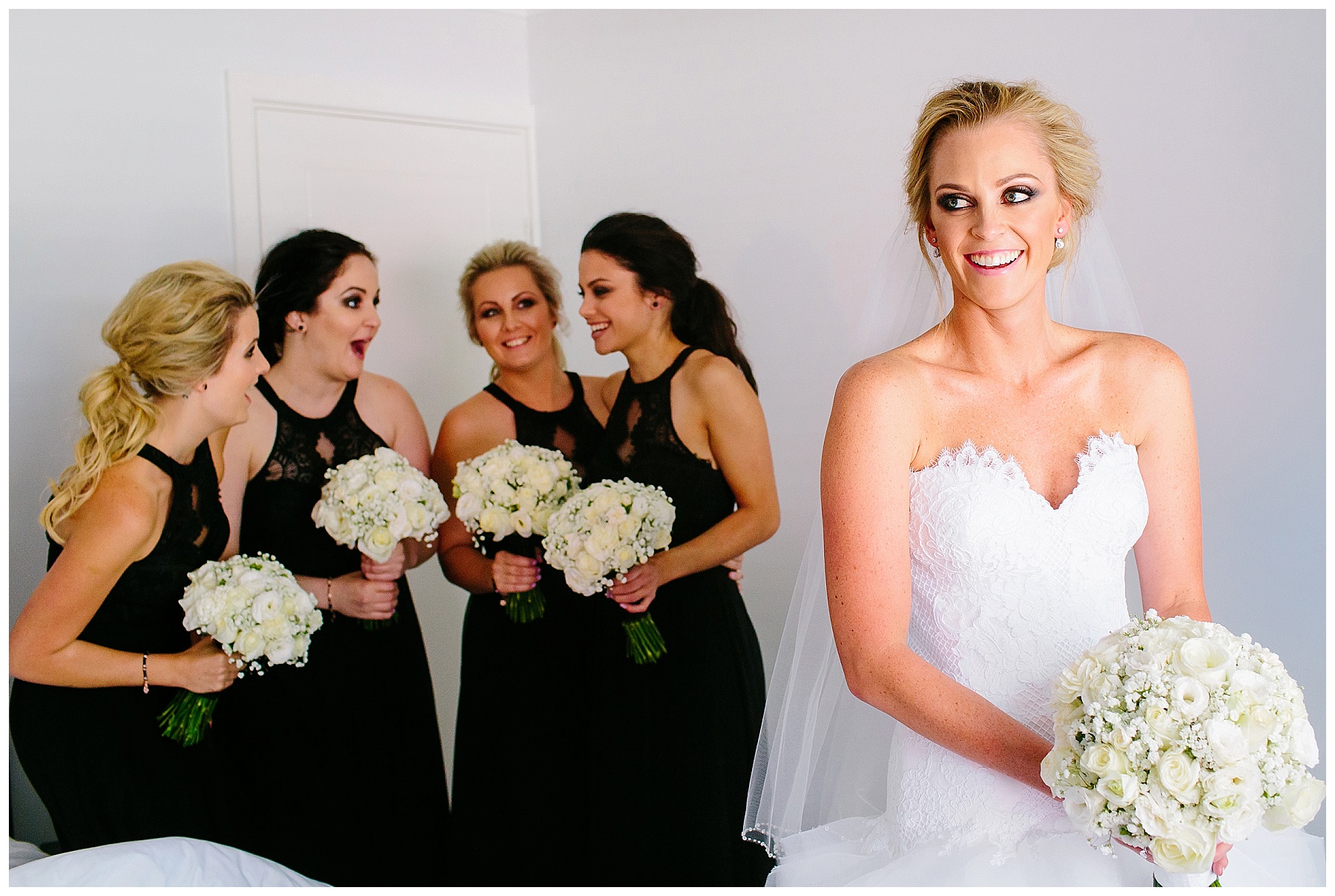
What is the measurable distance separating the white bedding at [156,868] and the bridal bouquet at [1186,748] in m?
1.60

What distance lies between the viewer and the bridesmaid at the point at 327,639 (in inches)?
132

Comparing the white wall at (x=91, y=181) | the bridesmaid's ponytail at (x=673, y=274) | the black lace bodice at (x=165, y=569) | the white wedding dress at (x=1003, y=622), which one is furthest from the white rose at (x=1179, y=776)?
the white wall at (x=91, y=181)

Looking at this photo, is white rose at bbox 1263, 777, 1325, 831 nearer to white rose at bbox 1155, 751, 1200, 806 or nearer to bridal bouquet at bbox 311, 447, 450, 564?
white rose at bbox 1155, 751, 1200, 806

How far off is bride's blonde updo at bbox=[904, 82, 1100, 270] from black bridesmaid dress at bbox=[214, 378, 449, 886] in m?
2.12

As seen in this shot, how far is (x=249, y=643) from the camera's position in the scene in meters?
2.91

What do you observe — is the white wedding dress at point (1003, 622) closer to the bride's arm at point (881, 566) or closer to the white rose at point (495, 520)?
the bride's arm at point (881, 566)

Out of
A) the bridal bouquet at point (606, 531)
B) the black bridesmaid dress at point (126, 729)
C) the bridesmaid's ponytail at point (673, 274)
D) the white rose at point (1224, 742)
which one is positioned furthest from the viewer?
the bridesmaid's ponytail at point (673, 274)

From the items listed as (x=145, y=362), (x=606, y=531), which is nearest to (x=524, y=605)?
(x=606, y=531)

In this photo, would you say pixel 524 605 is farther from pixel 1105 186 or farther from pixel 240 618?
pixel 1105 186

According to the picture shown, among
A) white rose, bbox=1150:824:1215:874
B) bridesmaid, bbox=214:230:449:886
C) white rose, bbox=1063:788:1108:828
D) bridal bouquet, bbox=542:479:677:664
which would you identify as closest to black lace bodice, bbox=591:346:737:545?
bridal bouquet, bbox=542:479:677:664

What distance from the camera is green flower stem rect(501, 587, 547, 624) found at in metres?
3.47

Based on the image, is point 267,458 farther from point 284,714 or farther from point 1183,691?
point 1183,691

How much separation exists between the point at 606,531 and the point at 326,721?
3.74 feet

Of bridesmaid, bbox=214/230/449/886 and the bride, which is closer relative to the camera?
the bride
